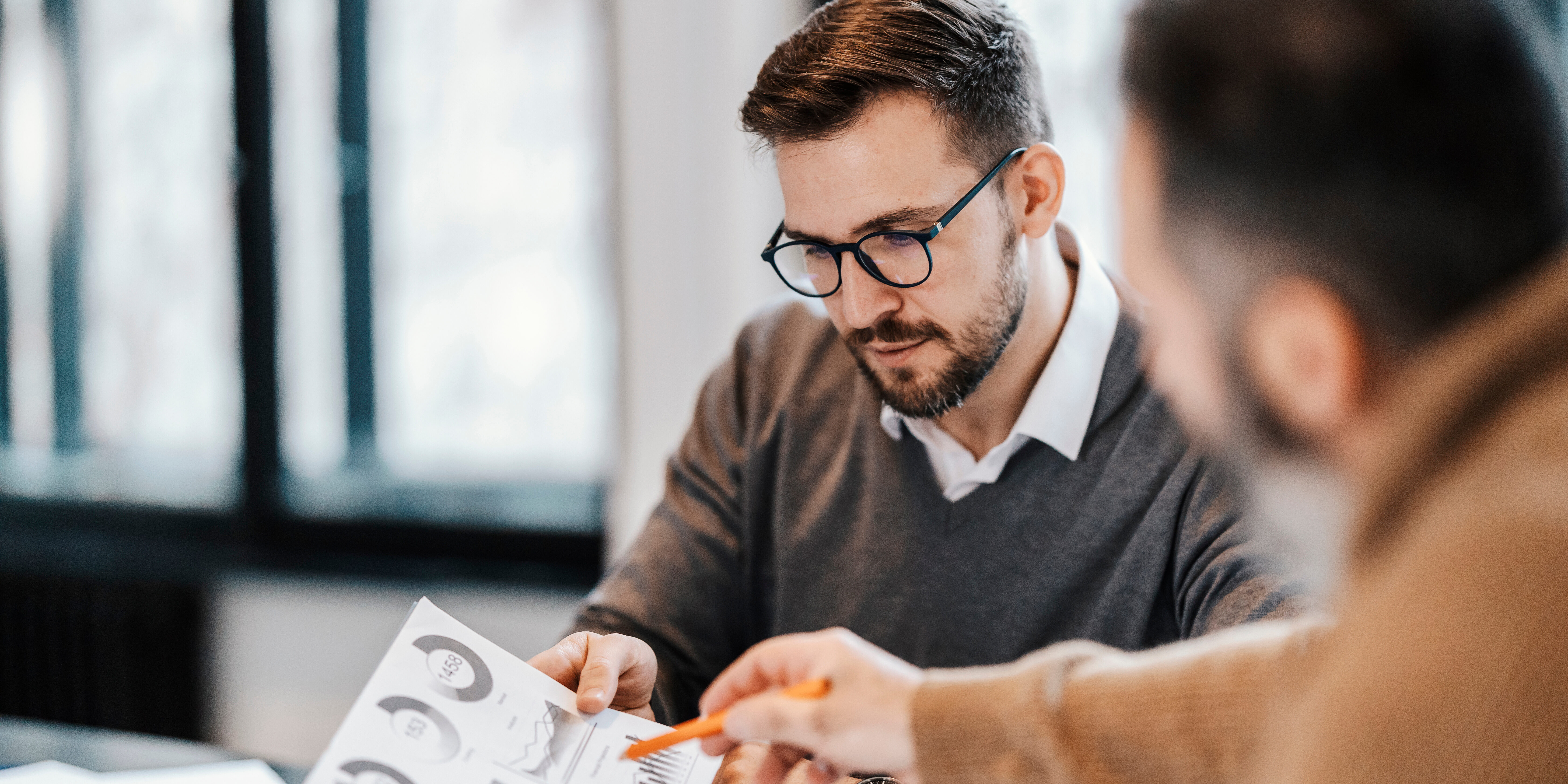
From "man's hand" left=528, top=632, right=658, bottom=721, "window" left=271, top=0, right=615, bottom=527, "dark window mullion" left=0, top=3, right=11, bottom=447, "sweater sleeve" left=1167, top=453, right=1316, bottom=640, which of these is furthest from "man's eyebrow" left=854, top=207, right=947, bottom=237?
"dark window mullion" left=0, top=3, right=11, bottom=447

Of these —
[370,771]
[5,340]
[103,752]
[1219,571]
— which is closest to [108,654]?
[5,340]

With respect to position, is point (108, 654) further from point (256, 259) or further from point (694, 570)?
point (694, 570)

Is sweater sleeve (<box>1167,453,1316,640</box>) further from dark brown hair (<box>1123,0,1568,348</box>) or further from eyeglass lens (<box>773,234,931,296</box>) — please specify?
dark brown hair (<box>1123,0,1568,348</box>)

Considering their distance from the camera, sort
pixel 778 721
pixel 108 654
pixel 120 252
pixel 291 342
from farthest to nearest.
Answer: pixel 120 252, pixel 291 342, pixel 108 654, pixel 778 721

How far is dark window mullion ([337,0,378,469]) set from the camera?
2.66 meters

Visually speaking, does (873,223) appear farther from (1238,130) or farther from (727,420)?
(1238,130)

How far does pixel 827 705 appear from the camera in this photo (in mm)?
734

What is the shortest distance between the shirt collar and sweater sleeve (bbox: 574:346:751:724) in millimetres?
244

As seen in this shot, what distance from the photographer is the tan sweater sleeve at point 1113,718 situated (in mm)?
631

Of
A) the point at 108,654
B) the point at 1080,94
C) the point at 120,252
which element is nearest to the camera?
the point at 1080,94

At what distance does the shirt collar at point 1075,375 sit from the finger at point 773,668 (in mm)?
495

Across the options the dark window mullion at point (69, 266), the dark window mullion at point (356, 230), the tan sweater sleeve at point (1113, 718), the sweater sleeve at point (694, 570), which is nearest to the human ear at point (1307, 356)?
the tan sweater sleeve at point (1113, 718)

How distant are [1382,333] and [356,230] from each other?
261cm

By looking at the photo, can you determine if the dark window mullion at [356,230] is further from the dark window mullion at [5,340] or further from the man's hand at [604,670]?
the man's hand at [604,670]
